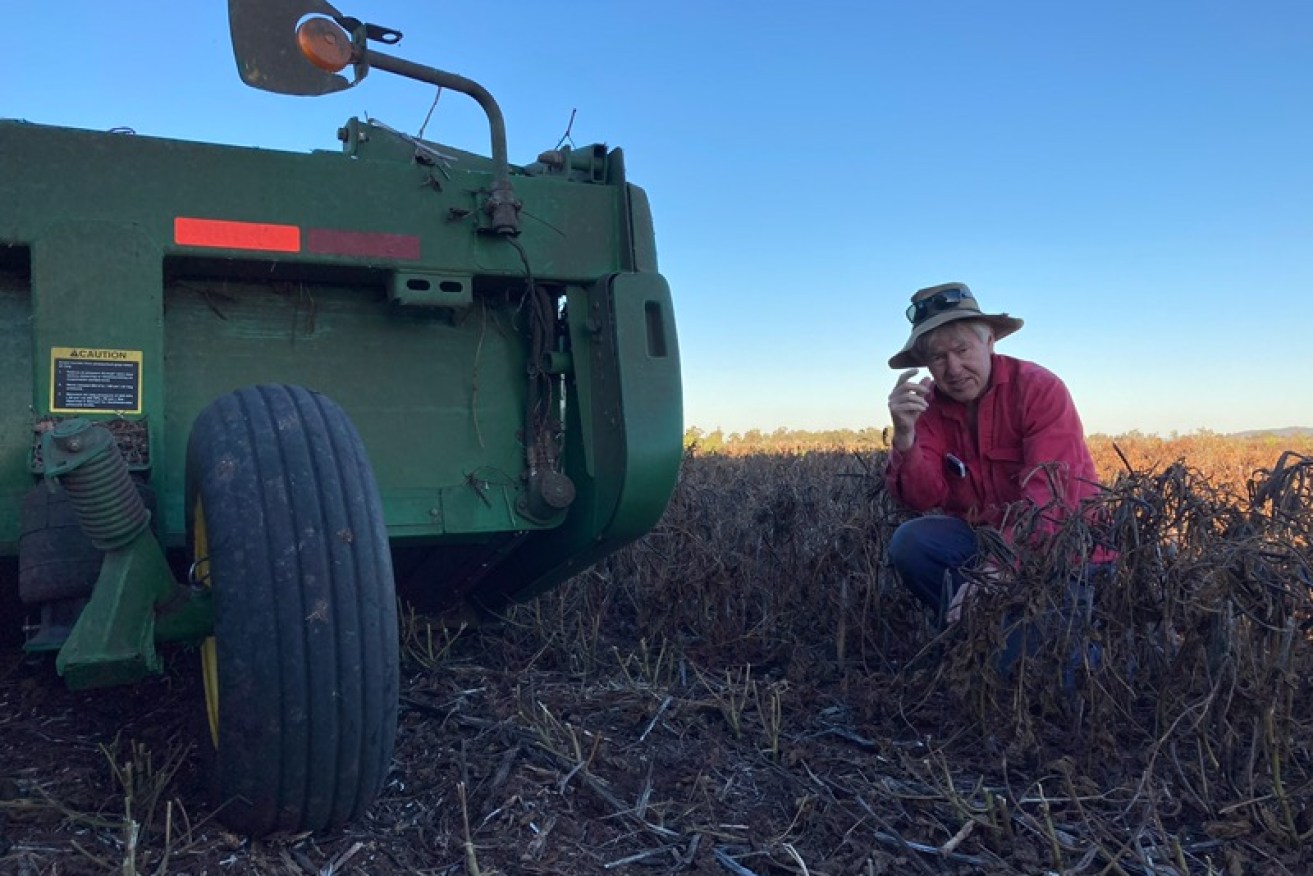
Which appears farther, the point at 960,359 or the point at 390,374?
the point at 960,359

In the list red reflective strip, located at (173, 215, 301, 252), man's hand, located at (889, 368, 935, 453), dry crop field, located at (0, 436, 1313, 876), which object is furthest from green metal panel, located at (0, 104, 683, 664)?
man's hand, located at (889, 368, 935, 453)

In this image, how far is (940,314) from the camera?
12.2 ft

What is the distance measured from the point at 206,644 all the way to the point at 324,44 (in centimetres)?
143

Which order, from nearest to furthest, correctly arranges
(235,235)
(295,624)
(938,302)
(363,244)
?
(295,624) < (235,235) < (363,244) < (938,302)

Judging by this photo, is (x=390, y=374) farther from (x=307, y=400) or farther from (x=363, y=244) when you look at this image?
(x=307, y=400)

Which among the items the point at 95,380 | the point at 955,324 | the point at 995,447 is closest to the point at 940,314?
the point at 955,324

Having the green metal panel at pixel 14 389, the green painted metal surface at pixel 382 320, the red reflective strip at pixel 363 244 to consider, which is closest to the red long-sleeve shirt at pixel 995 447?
the green painted metal surface at pixel 382 320

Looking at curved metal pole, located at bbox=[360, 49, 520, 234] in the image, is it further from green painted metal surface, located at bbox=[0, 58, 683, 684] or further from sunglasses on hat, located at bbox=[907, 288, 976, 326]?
sunglasses on hat, located at bbox=[907, 288, 976, 326]

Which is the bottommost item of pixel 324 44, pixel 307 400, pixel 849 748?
pixel 849 748

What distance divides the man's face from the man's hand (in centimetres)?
8

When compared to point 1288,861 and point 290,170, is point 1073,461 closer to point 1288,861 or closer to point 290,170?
point 1288,861

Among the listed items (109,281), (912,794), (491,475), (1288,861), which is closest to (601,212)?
(491,475)

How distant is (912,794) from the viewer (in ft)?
8.63

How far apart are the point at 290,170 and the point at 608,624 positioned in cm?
224
